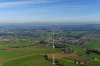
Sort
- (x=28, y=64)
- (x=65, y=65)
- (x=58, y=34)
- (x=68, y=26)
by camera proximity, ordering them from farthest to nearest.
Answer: (x=68, y=26), (x=58, y=34), (x=28, y=64), (x=65, y=65)

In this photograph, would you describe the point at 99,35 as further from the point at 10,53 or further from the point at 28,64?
the point at 28,64

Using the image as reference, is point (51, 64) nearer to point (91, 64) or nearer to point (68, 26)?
point (91, 64)

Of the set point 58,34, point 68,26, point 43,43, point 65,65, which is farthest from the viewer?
point 68,26

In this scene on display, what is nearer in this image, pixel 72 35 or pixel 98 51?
pixel 98 51

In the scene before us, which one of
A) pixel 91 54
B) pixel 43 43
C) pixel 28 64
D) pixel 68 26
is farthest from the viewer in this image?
pixel 68 26

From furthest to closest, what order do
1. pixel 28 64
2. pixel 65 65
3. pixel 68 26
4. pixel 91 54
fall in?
pixel 68 26
pixel 91 54
pixel 28 64
pixel 65 65

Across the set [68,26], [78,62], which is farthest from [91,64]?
Answer: [68,26]

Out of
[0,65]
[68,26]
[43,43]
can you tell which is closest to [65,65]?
[0,65]

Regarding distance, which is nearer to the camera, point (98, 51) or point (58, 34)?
point (98, 51)
